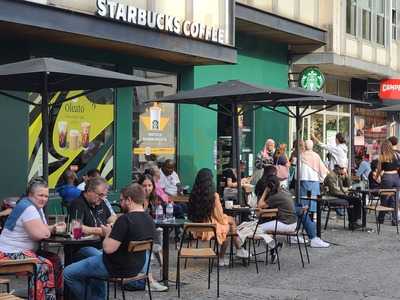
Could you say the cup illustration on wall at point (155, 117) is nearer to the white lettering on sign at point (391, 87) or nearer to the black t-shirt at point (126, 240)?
the black t-shirt at point (126, 240)

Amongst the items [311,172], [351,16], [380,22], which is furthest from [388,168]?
[380,22]

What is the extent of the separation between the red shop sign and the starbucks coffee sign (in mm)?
11090

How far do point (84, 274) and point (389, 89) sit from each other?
19264 mm

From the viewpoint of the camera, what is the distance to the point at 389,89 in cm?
2392

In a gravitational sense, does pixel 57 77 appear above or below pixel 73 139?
above

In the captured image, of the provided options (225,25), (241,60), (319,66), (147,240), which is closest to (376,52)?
(319,66)

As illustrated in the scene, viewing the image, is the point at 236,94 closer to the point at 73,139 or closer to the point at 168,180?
the point at 168,180

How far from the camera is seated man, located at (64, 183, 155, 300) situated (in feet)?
20.6

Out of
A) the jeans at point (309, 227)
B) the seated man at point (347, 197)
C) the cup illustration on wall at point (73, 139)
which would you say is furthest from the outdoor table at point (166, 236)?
the seated man at point (347, 197)

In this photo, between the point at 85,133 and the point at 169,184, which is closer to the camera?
the point at 169,184

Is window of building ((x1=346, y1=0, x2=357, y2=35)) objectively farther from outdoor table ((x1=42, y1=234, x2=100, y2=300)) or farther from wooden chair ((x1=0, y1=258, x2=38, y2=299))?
wooden chair ((x1=0, y1=258, x2=38, y2=299))

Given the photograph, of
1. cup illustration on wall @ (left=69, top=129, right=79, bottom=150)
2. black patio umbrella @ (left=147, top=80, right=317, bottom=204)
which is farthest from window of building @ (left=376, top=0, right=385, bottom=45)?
cup illustration on wall @ (left=69, top=129, right=79, bottom=150)

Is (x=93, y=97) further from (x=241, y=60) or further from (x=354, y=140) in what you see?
(x=354, y=140)

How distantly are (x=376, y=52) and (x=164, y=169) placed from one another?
1193 cm
